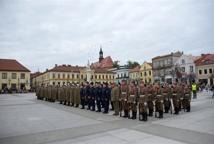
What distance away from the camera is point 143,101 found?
34.9 ft

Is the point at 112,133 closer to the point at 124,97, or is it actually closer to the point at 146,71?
the point at 124,97

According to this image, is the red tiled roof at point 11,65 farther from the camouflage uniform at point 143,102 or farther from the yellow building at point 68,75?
the camouflage uniform at point 143,102

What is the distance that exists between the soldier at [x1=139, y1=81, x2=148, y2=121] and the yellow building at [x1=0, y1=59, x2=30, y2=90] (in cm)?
5912

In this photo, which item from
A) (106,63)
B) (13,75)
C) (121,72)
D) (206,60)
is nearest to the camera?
(206,60)

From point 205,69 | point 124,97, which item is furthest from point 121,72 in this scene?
point 124,97

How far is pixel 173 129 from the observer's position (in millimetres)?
8445

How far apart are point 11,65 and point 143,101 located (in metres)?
64.8

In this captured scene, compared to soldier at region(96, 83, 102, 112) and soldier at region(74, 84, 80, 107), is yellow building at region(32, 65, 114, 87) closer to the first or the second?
soldier at region(74, 84, 80, 107)

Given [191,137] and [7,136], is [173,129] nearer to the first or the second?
[191,137]

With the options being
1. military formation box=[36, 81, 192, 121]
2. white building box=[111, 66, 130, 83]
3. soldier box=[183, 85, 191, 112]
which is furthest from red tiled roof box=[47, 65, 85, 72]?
soldier box=[183, 85, 191, 112]

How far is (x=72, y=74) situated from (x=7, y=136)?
2932 inches

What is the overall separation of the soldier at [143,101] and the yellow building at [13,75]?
59.1 m

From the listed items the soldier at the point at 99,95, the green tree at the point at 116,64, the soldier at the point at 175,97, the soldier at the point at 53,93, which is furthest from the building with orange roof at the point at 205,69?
the soldier at the point at 99,95

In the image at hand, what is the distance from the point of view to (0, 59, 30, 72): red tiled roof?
66.6 m
